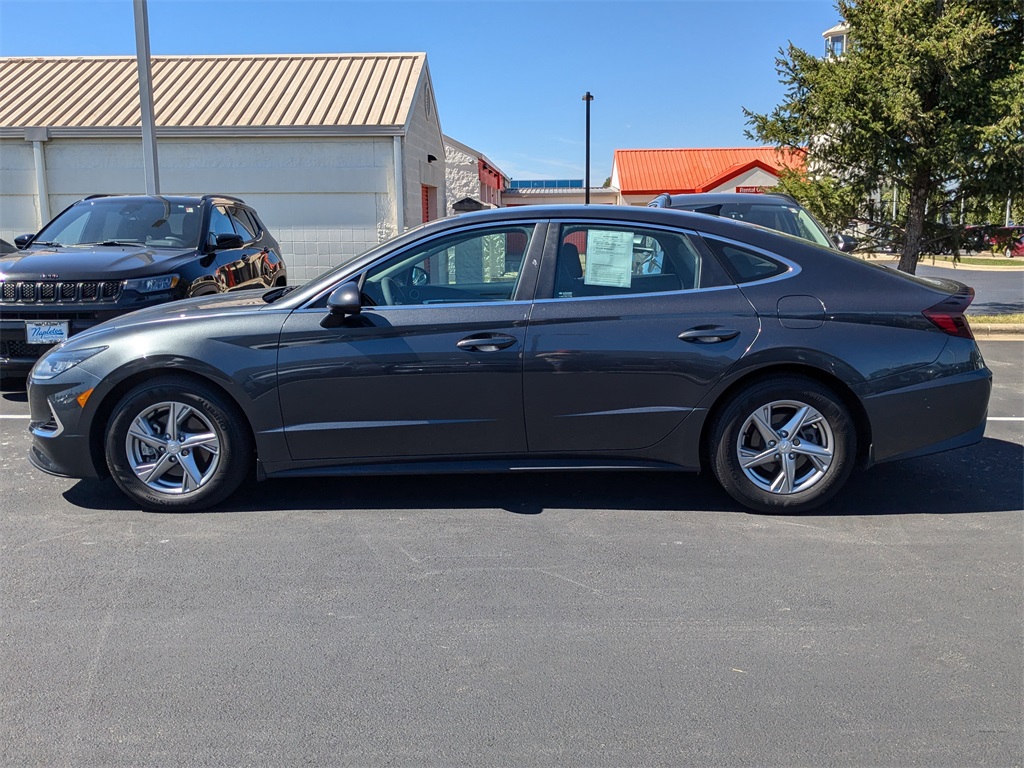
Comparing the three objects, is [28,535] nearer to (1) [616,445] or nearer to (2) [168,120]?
(1) [616,445]

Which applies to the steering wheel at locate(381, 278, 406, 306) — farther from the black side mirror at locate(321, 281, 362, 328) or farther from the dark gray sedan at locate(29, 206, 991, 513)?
the black side mirror at locate(321, 281, 362, 328)

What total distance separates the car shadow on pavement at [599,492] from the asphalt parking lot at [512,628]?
27 millimetres

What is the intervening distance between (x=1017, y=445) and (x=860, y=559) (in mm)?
2696

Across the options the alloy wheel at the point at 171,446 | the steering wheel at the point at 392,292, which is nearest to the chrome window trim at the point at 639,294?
the steering wheel at the point at 392,292

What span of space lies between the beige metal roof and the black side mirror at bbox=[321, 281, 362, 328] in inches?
495

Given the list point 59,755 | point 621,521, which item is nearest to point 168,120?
point 621,521

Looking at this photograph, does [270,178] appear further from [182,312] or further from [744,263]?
[744,263]

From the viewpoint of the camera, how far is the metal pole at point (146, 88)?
12.3 metres

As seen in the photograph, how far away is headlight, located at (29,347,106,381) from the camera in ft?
15.6

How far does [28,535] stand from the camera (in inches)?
176

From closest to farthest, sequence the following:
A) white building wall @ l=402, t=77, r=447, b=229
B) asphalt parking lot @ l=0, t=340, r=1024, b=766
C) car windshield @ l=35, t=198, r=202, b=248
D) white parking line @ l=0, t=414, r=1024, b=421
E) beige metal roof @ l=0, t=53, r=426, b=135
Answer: asphalt parking lot @ l=0, t=340, r=1024, b=766
white parking line @ l=0, t=414, r=1024, b=421
car windshield @ l=35, t=198, r=202, b=248
beige metal roof @ l=0, t=53, r=426, b=135
white building wall @ l=402, t=77, r=447, b=229

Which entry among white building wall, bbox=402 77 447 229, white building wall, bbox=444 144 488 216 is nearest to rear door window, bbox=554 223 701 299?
white building wall, bbox=402 77 447 229

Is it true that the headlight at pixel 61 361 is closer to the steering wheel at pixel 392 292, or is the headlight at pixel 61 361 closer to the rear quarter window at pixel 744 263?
the steering wheel at pixel 392 292

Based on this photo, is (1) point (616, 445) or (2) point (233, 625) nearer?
(2) point (233, 625)
